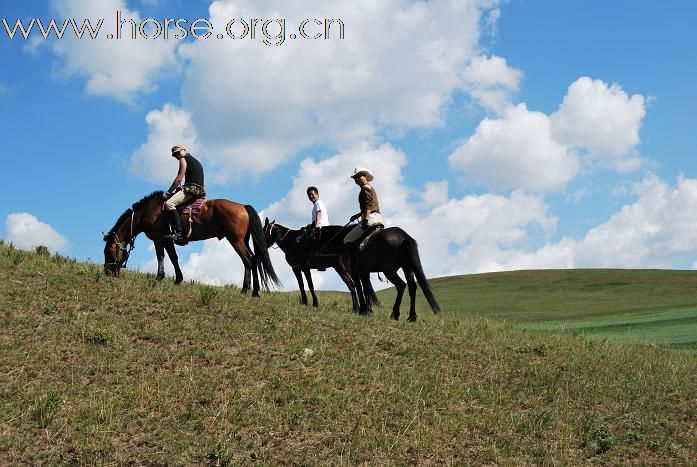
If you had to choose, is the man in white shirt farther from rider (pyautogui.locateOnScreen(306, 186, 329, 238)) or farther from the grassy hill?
the grassy hill

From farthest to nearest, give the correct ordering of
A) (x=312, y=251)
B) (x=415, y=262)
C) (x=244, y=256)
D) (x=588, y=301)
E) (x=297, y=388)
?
1. (x=588, y=301)
2. (x=312, y=251)
3. (x=244, y=256)
4. (x=415, y=262)
5. (x=297, y=388)

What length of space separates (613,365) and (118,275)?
510 inches

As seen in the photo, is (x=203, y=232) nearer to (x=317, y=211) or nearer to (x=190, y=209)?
(x=190, y=209)

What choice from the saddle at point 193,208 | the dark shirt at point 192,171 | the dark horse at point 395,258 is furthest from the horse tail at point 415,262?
the dark shirt at point 192,171

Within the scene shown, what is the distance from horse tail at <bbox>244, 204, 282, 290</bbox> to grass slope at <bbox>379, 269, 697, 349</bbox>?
939cm

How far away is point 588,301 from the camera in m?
40.7

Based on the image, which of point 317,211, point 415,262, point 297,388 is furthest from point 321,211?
point 297,388

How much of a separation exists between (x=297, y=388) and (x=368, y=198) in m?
7.50

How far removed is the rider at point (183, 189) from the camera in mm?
17297

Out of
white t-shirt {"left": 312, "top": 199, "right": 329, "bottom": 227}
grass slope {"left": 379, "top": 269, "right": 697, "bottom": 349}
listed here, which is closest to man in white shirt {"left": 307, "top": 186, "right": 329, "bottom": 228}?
white t-shirt {"left": 312, "top": 199, "right": 329, "bottom": 227}

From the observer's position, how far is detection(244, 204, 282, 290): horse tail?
57.3ft

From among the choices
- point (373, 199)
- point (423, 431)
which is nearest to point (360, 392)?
point (423, 431)

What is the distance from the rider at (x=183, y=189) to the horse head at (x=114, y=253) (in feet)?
4.99

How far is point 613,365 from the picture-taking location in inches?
530
